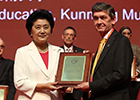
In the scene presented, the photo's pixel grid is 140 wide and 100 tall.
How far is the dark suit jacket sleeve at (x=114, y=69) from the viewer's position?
2211 millimetres

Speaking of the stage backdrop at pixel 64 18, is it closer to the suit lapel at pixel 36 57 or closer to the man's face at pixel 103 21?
the suit lapel at pixel 36 57

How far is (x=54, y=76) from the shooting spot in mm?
2586

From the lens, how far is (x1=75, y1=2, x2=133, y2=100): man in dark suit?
2.22 m

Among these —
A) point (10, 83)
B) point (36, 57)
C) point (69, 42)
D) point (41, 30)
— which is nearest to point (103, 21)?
point (41, 30)

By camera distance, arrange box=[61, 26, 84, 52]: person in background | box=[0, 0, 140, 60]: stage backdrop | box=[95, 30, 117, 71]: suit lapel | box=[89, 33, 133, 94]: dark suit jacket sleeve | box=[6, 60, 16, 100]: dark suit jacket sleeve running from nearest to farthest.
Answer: box=[89, 33, 133, 94]: dark suit jacket sleeve
box=[95, 30, 117, 71]: suit lapel
box=[6, 60, 16, 100]: dark suit jacket sleeve
box=[61, 26, 84, 52]: person in background
box=[0, 0, 140, 60]: stage backdrop

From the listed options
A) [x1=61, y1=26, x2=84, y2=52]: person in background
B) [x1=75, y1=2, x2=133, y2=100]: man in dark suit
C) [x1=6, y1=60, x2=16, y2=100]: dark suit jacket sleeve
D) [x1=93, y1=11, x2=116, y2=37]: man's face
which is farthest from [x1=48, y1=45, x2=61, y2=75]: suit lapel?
[x1=61, y1=26, x2=84, y2=52]: person in background

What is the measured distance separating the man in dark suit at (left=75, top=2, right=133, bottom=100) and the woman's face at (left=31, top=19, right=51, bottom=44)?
0.54 m

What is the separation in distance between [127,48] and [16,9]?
12.3ft

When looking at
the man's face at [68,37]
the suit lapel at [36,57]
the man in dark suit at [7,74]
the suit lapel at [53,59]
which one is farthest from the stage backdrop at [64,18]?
the suit lapel at [36,57]

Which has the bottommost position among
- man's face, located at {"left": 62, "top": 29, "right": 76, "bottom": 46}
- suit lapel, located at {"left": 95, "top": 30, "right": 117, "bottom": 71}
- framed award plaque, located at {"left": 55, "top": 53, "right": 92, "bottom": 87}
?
framed award plaque, located at {"left": 55, "top": 53, "right": 92, "bottom": 87}

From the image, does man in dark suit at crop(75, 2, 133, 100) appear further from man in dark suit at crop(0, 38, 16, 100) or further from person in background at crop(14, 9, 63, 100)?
man in dark suit at crop(0, 38, 16, 100)

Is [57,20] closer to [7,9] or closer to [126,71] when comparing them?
[7,9]

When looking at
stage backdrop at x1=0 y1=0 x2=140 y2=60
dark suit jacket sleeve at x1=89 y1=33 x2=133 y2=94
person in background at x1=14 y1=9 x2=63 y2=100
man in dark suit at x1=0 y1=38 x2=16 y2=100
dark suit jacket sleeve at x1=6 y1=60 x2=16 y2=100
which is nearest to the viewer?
dark suit jacket sleeve at x1=89 y1=33 x2=133 y2=94

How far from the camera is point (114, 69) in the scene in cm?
224
